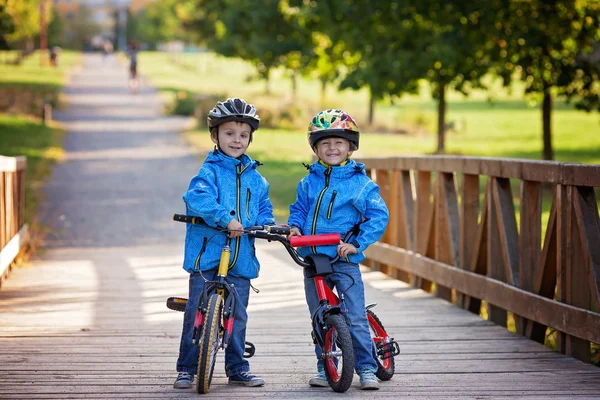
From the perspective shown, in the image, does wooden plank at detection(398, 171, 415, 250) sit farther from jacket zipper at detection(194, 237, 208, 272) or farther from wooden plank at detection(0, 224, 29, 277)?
jacket zipper at detection(194, 237, 208, 272)

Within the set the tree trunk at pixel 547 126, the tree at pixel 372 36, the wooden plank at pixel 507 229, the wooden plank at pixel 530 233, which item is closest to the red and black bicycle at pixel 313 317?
the wooden plank at pixel 530 233

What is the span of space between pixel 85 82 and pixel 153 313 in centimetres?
4670

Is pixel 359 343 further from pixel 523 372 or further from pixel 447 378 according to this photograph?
pixel 523 372

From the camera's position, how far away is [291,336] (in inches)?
277

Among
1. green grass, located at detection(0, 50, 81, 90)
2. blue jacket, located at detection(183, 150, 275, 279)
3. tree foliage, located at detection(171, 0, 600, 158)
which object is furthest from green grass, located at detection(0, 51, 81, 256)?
blue jacket, located at detection(183, 150, 275, 279)

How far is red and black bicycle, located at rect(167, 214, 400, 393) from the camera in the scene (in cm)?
517

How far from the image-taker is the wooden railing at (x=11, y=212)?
31.5 ft

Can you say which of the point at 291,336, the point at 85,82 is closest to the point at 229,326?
the point at 291,336

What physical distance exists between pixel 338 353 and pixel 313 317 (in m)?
0.22

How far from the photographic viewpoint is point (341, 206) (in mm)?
5441

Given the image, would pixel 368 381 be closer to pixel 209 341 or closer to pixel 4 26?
pixel 209 341

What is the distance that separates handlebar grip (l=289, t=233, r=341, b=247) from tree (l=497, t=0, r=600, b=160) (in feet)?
43.7

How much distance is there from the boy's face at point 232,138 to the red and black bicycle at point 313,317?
0.42 meters

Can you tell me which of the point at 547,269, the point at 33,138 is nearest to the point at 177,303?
the point at 547,269
